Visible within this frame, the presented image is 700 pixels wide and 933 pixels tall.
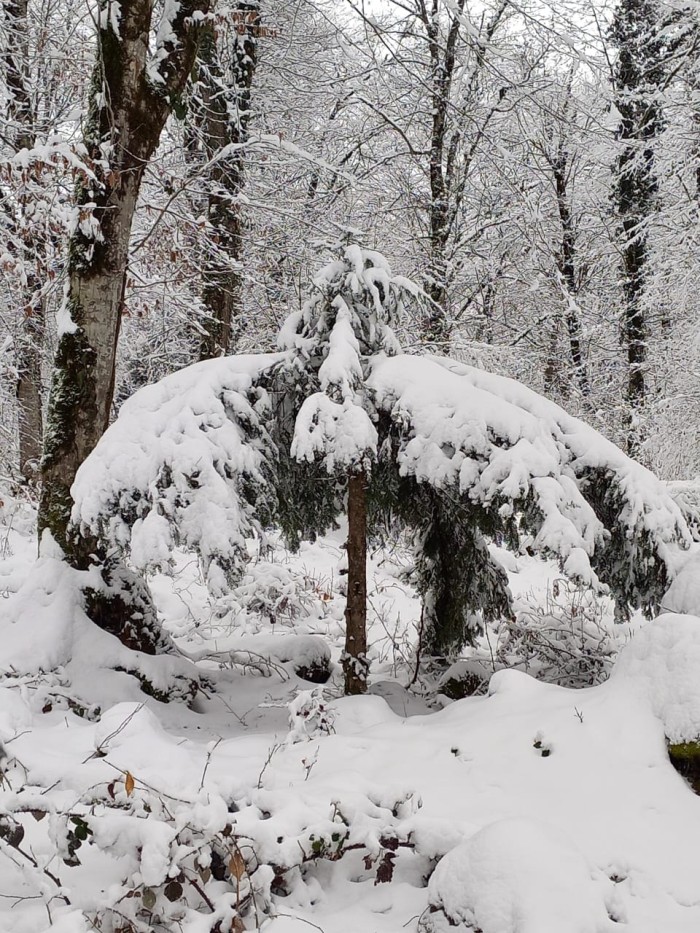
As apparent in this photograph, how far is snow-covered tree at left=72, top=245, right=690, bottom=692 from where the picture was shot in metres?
4.32

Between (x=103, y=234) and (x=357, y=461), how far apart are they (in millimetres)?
2999

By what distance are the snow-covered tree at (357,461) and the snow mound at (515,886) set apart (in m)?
1.72

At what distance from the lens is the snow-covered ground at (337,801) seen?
102 inches

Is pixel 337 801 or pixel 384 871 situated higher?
pixel 337 801

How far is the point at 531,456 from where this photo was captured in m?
4.39

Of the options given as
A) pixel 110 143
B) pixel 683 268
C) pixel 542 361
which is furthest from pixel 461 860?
pixel 542 361

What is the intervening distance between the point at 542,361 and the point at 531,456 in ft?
40.3

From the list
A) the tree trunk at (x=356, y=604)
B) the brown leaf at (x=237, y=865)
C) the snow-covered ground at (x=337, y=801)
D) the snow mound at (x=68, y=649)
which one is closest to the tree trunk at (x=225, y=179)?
the snow mound at (x=68, y=649)

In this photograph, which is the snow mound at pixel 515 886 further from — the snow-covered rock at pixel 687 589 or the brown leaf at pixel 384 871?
the snow-covered rock at pixel 687 589

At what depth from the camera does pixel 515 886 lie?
8.64 feet

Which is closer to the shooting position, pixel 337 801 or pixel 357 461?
pixel 337 801

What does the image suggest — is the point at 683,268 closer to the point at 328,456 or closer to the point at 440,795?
the point at 328,456

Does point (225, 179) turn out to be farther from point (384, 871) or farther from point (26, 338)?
point (384, 871)

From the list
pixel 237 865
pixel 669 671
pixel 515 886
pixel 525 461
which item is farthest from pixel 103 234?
pixel 515 886
